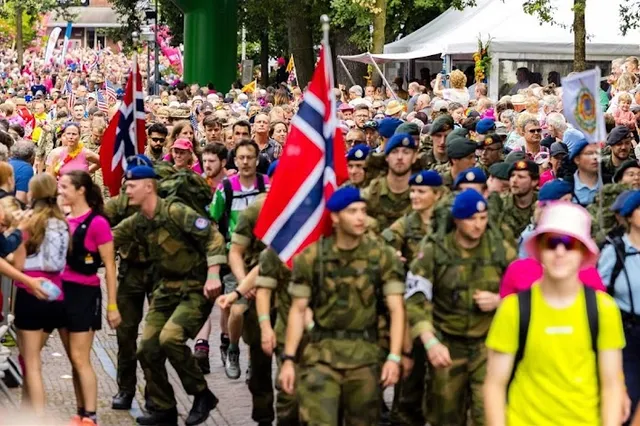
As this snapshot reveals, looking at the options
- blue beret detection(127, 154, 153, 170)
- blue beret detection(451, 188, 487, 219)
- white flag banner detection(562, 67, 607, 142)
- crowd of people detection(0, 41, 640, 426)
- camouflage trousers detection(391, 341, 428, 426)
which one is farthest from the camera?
blue beret detection(127, 154, 153, 170)

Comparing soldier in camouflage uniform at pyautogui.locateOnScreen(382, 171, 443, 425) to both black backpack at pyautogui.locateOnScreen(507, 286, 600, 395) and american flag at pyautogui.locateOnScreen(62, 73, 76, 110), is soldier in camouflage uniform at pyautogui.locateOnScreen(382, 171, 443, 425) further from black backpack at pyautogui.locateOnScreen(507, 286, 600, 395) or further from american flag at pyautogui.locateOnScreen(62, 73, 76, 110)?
american flag at pyautogui.locateOnScreen(62, 73, 76, 110)

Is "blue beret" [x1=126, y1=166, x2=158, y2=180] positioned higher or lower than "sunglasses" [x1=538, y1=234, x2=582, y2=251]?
higher

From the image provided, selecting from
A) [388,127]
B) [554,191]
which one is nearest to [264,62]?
[388,127]

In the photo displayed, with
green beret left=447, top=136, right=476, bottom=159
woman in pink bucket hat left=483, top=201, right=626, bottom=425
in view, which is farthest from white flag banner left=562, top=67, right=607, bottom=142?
woman in pink bucket hat left=483, top=201, right=626, bottom=425

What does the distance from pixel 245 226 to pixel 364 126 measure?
7.83 meters

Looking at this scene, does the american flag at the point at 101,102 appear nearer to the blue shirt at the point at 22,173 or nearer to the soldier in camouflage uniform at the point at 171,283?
the blue shirt at the point at 22,173

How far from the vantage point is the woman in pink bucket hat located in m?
6.19

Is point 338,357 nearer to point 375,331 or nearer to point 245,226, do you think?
point 375,331

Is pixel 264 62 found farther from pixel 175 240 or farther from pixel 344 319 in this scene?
pixel 344 319

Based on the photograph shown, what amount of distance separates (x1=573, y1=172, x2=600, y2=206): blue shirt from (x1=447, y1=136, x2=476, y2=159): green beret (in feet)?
2.82

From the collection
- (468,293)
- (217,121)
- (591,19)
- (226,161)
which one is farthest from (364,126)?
(591,19)

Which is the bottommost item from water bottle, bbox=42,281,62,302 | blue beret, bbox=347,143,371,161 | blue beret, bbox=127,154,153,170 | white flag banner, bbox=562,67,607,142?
water bottle, bbox=42,281,62,302

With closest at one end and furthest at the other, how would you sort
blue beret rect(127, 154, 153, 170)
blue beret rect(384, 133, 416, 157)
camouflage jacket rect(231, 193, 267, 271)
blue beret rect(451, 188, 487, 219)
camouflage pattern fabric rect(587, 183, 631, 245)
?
blue beret rect(451, 188, 487, 219) < camouflage jacket rect(231, 193, 267, 271) < camouflage pattern fabric rect(587, 183, 631, 245) < blue beret rect(384, 133, 416, 157) < blue beret rect(127, 154, 153, 170)

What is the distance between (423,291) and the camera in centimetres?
872
